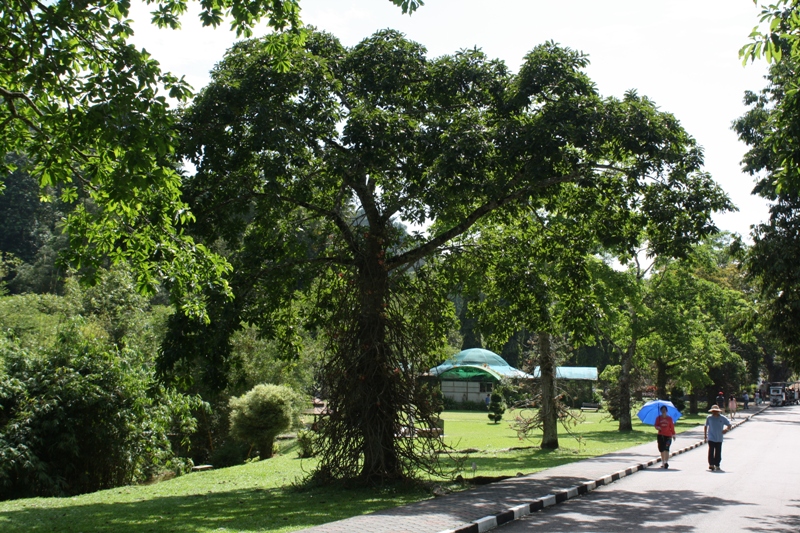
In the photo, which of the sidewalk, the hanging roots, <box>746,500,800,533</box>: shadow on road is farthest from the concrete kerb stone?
<box>746,500,800,533</box>: shadow on road

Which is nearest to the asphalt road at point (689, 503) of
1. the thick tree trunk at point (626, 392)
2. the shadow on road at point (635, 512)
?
the shadow on road at point (635, 512)

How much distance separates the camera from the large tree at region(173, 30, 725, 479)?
12773 mm

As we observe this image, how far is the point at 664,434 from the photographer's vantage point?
1777 centimetres

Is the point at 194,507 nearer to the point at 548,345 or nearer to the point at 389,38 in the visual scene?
the point at 389,38

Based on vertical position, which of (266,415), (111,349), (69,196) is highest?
(69,196)

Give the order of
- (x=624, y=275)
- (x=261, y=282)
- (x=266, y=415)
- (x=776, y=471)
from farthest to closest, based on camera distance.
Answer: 1. (x=624, y=275)
2. (x=266, y=415)
3. (x=776, y=471)
4. (x=261, y=282)

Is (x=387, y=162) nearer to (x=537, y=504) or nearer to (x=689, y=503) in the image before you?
(x=537, y=504)

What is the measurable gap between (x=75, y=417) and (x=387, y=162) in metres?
10.3

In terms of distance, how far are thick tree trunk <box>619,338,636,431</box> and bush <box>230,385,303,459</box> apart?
1900cm

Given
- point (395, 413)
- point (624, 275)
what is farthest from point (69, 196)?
point (624, 275)

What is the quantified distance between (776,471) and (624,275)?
41.4 feet

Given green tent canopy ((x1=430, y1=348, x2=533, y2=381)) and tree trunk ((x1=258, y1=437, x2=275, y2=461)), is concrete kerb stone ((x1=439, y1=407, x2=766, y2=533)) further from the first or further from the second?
green tent canopy ((x1=430, y1=348, x2=533, y2=381))

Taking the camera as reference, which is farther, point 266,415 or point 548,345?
point 548,345

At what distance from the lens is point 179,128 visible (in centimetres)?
1345
